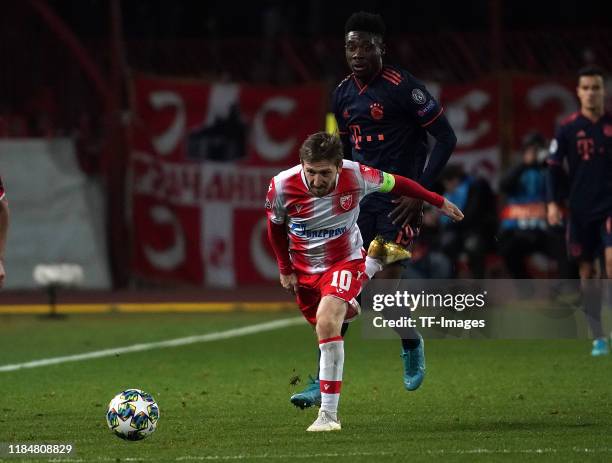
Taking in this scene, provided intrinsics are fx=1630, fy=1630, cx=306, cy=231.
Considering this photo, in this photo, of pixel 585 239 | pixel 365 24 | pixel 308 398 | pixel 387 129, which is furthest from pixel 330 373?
pixel 585 239

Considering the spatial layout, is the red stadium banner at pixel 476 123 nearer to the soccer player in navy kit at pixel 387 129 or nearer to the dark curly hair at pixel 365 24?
the soccer player in navy kit at pixel 387 129

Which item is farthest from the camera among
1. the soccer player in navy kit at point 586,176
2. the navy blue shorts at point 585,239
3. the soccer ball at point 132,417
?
the navy blue shorts at point 585,239

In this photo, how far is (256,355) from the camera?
13.5 metres

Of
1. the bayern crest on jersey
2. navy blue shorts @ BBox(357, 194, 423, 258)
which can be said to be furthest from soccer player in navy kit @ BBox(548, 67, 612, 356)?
the bayern crest on jersey

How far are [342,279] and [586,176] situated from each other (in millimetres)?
4174

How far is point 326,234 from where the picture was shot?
9.26m

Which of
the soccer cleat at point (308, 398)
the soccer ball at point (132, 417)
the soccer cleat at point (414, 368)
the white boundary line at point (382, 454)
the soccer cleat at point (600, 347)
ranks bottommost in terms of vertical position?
the white boundary line at point (382, 454)

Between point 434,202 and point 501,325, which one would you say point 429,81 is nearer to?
point 501,325

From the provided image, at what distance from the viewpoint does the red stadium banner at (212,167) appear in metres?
19.8

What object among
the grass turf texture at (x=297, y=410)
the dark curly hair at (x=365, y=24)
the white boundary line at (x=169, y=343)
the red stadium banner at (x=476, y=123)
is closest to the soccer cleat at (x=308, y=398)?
the grass turf texture at (x=297, y=410)

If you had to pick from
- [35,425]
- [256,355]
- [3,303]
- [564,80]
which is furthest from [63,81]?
[35,425]

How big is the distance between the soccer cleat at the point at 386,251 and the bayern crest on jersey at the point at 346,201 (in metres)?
0.76

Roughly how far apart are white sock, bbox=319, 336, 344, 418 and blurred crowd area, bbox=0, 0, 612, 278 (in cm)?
866

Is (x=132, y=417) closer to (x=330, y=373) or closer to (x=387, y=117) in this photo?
(x=330, y=373)
